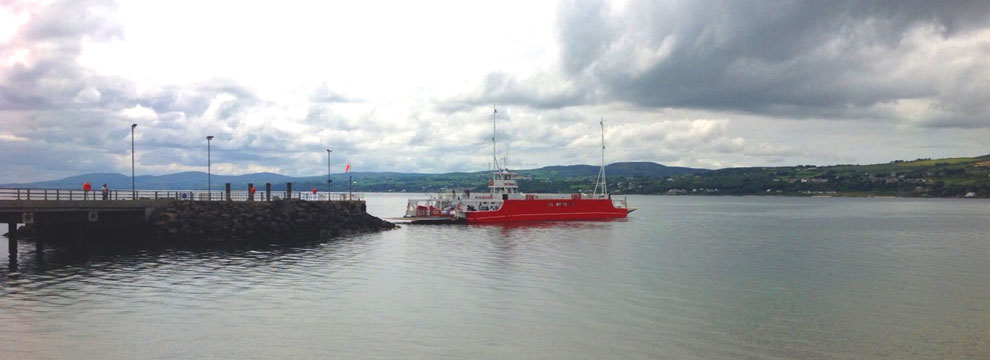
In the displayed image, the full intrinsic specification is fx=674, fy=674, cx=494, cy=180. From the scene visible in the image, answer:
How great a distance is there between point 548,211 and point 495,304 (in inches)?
2207

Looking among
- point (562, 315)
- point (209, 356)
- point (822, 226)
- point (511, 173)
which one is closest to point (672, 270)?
point (562, 315)

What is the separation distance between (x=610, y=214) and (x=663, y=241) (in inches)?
1301

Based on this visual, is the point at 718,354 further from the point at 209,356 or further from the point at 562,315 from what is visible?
the point at 209,356

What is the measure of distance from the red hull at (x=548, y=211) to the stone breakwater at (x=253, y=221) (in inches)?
668

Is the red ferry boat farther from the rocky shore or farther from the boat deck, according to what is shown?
the rocky shore

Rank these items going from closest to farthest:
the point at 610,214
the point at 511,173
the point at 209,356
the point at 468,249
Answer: the point at 209,356 < the point at 468,249 < the point at 511,173 < the point at 610,214

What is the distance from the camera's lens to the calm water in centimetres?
2031

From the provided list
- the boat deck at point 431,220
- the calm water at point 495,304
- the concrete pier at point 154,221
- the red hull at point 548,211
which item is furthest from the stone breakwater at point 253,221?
the red hull at point 548,211

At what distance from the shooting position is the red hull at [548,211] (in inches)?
3000

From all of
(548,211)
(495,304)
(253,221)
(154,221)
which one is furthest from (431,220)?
(495,304)

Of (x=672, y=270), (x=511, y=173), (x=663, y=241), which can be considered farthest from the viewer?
(x=511, y=173)

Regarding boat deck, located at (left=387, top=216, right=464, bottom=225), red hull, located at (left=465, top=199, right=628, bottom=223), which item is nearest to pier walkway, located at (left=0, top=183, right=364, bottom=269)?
boat deck, located at (left=387, top=216, right=464, bottom=225)

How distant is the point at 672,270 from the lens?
37688 mm

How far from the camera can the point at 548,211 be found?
271ft
